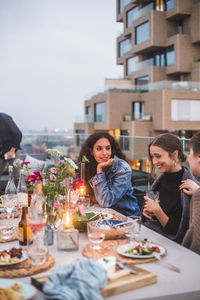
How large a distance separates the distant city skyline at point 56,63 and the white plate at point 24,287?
63.7 ft

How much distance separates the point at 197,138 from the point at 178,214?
26.3 inches

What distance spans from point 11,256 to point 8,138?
16.2 feet

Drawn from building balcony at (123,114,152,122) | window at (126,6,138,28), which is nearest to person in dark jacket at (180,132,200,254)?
building balcony at (123,114,152,122)

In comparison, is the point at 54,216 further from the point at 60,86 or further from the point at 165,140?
the point at 60,86

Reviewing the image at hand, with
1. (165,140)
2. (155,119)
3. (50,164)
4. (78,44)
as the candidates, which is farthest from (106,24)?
(165,140)

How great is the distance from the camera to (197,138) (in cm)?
210

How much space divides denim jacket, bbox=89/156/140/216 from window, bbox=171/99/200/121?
64.6 ft

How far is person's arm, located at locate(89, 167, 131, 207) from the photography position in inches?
119

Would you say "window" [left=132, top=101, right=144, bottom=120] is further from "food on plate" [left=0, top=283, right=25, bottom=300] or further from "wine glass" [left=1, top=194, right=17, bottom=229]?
"food on plate" [left=0, top=283, right=25, bottom=300]

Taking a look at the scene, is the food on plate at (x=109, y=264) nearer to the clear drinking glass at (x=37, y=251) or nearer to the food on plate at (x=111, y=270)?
the food on plate at (x=111, y=270)

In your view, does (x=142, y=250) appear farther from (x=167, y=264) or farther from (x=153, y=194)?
(x=153, y=194)

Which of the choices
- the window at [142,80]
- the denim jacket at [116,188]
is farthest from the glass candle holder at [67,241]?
the window at [142,80]

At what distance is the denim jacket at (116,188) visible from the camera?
3.03 meters

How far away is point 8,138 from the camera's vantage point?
6.43 metres
